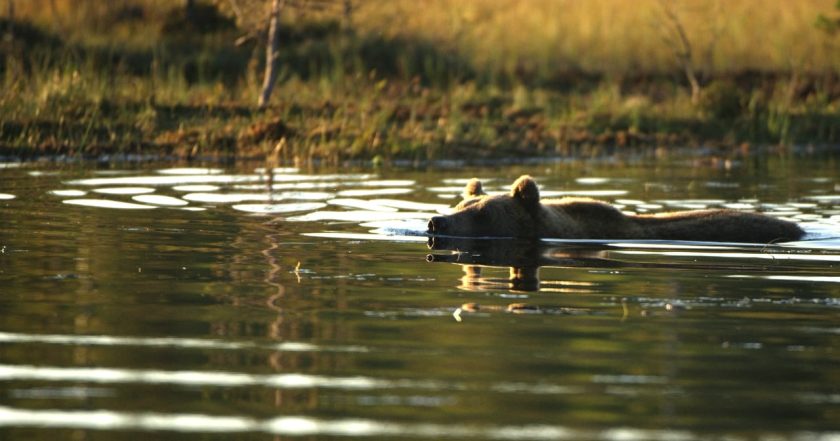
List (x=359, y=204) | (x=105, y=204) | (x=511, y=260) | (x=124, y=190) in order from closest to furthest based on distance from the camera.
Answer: (x=511, y=260), (x=105, y=204), (x=359, y=204), (x=124, y=190)

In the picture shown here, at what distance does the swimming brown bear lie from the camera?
1253cm

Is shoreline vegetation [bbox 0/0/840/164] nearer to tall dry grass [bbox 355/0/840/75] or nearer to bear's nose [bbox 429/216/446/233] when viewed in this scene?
tall dry grass [bbox 355/0/840/75]

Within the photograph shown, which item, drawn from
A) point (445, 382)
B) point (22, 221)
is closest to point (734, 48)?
point (22, 221)

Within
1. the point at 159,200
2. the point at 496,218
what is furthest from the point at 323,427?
the point at 159,200

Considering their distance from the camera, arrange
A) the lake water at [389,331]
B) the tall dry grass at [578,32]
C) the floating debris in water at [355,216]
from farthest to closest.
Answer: the tall dry grass at [578,32]
the floating debris in water at [355,216]
the lake water at [389,331]

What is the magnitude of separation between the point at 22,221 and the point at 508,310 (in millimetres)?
6152

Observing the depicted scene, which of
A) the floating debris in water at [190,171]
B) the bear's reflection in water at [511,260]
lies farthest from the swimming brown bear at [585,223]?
the floating debris in water at [190,171]

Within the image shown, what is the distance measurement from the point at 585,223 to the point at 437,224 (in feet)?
4.08

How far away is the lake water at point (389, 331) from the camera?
5.79 m

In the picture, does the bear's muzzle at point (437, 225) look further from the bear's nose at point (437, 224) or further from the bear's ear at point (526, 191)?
the bear's ear at point (526, 191)

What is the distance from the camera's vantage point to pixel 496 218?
1253cm

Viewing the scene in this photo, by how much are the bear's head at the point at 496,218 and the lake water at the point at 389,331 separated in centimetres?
21

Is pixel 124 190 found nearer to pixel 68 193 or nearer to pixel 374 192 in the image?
pixel 68 193

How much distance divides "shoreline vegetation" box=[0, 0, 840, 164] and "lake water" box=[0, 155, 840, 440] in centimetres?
795
